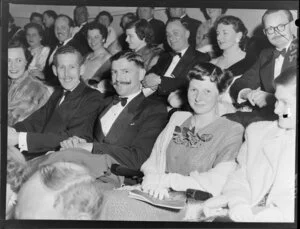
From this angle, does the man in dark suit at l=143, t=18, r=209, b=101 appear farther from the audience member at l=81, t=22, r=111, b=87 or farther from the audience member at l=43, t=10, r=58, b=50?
the audience member at l=43, t=10, r=58, b=50

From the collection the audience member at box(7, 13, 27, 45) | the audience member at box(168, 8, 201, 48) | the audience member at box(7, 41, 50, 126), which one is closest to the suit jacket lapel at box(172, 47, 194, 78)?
the audience member at box(168, 8, 201, 48)

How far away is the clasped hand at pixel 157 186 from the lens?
261 cm

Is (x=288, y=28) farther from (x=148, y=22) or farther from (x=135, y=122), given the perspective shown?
(x=135, y=122)

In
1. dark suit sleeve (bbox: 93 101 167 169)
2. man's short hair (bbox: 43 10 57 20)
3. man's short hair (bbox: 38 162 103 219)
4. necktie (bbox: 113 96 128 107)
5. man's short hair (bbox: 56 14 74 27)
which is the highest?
man's short hair (bbox: 43 10 57 20)

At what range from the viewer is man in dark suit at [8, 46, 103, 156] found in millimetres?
2717

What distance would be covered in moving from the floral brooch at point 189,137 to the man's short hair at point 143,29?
0.48 m

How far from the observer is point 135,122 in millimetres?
2701

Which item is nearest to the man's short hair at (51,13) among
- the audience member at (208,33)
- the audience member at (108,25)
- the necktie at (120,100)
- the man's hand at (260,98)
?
the audience member at (108,25)

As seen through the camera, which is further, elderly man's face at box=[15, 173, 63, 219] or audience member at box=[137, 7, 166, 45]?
audience member at box=[137, 7, 166, 45]

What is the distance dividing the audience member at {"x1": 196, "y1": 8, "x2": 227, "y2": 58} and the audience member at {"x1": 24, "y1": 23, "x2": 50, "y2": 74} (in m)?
0.78

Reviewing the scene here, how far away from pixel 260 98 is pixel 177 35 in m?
0.52

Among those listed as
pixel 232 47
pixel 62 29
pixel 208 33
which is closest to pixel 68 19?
pixel 62 29

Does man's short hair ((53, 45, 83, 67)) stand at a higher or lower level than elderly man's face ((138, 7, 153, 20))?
lower

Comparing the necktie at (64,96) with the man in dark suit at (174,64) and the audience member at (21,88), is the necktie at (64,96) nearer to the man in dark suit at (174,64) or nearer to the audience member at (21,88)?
the audience member at (21,88)
